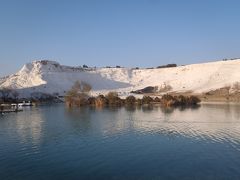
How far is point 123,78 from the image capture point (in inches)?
4749

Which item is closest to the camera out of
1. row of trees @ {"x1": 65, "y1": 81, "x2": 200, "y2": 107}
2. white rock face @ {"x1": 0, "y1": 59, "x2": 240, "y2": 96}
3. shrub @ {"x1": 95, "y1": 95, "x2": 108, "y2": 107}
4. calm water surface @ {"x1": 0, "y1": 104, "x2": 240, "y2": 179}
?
calm water surface @ {"x1": 0, "y1": 104, "x2": 240, "y2": 179}

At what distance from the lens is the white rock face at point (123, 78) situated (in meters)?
88.8

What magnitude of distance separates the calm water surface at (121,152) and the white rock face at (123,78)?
57.2m

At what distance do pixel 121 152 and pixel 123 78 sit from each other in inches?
4031

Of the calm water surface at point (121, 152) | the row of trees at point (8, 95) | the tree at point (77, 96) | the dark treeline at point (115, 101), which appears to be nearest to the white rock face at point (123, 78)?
the row of trees at point (8, 95)

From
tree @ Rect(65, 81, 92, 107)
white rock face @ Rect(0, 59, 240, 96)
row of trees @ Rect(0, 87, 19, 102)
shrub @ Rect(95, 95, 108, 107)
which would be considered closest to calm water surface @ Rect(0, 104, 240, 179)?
shrub @ Rect(95, 95, 108, 107)

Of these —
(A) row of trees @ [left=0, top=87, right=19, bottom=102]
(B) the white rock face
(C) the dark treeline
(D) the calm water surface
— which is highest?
(B) the white rock face

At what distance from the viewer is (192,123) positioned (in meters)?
30.6

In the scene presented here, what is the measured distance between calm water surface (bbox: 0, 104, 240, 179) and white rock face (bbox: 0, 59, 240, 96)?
188 ft

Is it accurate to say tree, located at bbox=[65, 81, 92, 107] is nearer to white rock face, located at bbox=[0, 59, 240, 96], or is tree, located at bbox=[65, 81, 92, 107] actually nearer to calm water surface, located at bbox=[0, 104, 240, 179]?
white rock face, located at bbox=[0, 59, 240, 96]

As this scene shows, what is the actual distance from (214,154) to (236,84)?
65.0 m

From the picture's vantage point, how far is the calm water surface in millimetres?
14617

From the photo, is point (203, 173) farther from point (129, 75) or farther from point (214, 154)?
point (129, 75)

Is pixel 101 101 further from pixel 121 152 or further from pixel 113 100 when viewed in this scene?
pixel 121 152
